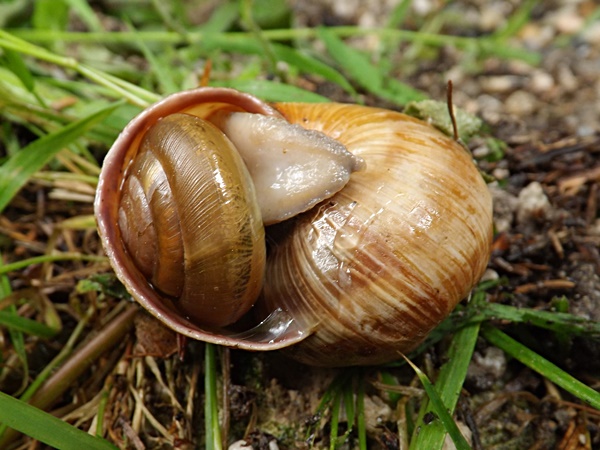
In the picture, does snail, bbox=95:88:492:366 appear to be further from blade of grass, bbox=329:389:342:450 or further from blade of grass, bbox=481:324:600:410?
blade of grass, bbox=481:324:600:410

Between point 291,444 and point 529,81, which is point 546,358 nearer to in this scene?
point 291,444

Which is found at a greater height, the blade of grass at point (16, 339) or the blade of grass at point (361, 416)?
the blade of grass at point (16, 339)

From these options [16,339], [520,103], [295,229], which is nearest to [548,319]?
[295,229]

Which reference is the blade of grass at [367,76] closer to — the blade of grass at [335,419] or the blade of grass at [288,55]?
the blade of grass at [288,55]

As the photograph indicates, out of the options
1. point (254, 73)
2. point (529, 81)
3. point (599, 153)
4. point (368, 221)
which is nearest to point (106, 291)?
point (368, 221)

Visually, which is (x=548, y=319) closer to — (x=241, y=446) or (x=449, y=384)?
(x=449, y=384)

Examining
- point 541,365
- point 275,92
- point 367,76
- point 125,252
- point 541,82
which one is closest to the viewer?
point 125,252

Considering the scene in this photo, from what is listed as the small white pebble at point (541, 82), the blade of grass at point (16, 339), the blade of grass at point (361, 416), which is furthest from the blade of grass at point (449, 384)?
the small white pebble at point (541, 82)
